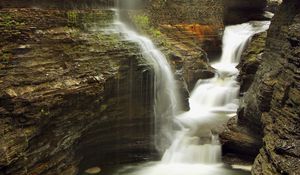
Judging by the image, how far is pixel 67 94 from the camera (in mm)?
8602

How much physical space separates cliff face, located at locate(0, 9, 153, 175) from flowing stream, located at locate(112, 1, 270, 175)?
0.65 m

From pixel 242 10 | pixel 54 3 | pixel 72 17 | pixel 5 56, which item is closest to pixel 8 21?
pixel 5 56

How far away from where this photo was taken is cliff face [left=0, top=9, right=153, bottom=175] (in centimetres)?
793

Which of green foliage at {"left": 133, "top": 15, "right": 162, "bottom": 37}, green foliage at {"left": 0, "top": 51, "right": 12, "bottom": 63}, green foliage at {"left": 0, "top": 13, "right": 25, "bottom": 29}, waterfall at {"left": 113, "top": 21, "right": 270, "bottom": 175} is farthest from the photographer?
green foliage at {"left": 133, "top": 15, "right": 162, "bottom": 37}

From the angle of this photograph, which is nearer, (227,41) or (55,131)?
(55,131)

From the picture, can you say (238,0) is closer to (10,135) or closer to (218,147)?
(218,147)

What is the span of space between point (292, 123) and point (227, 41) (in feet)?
42.0

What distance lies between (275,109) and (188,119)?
545cm

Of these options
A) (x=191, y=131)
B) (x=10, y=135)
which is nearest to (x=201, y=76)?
(x=191, y=131)

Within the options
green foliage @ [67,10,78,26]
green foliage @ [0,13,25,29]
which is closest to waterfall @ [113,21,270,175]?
green foliage @ [67,10,78,26]

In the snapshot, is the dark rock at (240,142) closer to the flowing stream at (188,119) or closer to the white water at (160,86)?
the flowing stream at (188,119)

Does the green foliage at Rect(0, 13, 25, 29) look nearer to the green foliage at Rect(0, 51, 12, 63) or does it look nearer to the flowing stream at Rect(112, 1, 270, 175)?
the green foliage at Rect(0, 51, 12, 63)

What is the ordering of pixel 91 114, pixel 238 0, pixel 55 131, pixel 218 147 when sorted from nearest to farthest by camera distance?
pixel 55 131 < pixel 91 114 < pixel 218 147 < pixel 238 0

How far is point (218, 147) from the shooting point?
10992 millimetres
